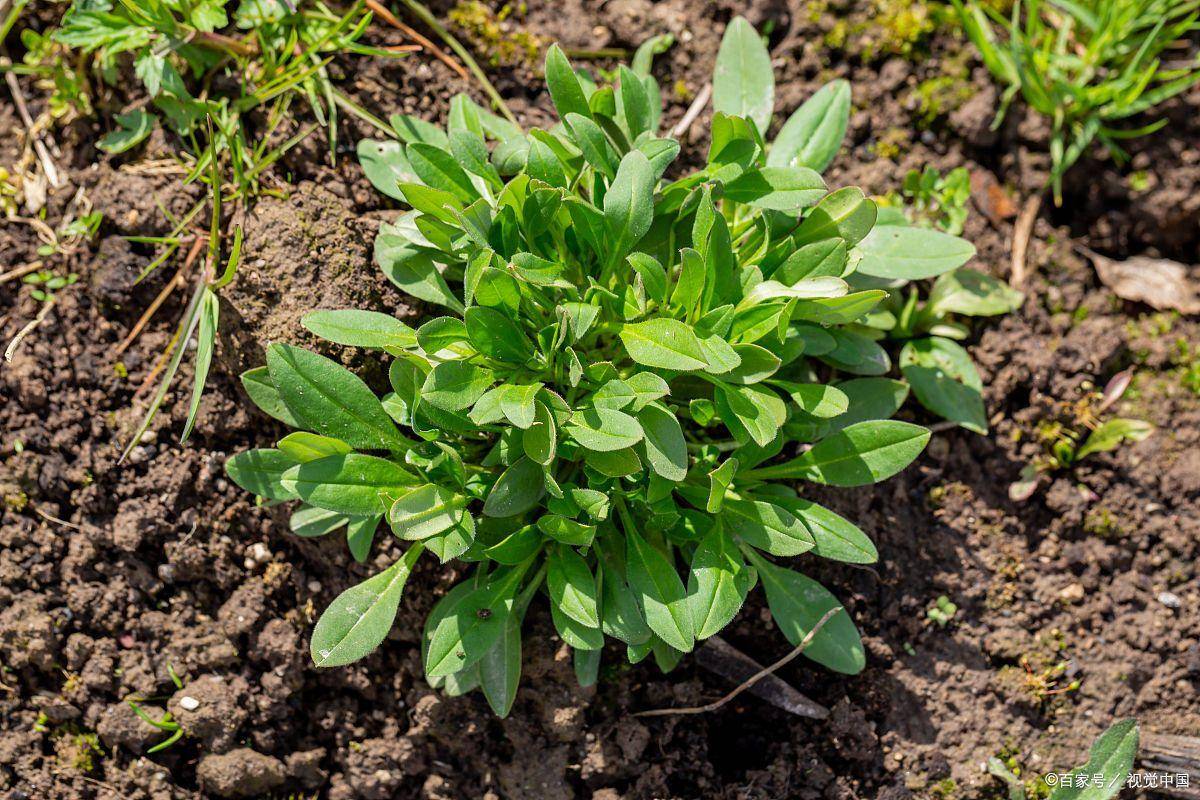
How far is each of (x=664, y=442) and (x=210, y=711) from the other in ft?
5.23

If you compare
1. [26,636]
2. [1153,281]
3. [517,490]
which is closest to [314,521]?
[517,490]

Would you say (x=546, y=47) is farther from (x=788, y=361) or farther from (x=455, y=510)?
(x=455, y=510)

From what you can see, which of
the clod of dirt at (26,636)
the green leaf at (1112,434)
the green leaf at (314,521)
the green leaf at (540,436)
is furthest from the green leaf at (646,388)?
the clod of dirt at (26,636)

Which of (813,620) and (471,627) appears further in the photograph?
(813,620)

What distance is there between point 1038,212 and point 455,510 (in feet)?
8.00

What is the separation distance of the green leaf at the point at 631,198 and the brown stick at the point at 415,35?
99 centimetres

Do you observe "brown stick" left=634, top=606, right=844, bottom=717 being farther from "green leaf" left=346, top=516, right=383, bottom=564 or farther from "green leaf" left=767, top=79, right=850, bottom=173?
"green leaf" left=767, top=79, right=850, bottom=173

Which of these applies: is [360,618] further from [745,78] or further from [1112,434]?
[1112,434]

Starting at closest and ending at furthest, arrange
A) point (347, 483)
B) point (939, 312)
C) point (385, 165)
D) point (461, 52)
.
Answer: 1. point (347, 483)
2. point (385, 165)
3. point (939, 312)
4. point (461, 52)

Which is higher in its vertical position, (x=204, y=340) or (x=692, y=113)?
(x=692, y=113)

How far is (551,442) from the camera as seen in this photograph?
2396 mm

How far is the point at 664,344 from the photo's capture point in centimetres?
246

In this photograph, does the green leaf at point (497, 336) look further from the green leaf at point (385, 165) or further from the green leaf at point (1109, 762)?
the green leaf at point (1109, 762)

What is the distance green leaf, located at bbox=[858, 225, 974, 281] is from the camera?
9.48 ft
